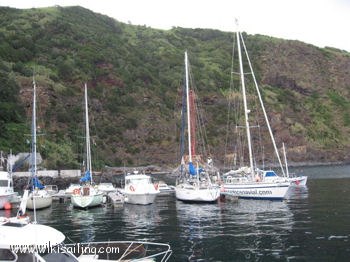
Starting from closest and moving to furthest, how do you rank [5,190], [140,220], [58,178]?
[140,220]
[5,190]
[58,178]

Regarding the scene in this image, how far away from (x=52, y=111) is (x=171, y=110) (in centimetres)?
3365

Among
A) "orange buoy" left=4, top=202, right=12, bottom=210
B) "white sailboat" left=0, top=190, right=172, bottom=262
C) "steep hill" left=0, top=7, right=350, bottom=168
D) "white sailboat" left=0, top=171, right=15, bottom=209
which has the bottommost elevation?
"orange buoy" left=4, top=202, right=12, bottom=210

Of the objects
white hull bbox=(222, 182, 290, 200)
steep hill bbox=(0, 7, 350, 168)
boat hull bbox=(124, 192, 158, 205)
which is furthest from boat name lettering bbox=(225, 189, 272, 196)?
steep hill bbox=(0, 7, 350, 168)

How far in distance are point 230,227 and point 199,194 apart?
556 inches

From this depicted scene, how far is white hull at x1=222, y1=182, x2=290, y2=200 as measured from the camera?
4338 cm

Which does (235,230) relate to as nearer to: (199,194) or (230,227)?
(230,227)

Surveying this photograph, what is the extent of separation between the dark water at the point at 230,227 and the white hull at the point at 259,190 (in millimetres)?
1054

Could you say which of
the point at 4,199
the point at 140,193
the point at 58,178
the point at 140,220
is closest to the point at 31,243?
the point at 140,220

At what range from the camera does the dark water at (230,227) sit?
2228 centimetres

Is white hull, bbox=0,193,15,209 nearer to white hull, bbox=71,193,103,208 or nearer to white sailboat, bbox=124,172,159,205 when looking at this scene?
white hull, bbox=71,193,103,208

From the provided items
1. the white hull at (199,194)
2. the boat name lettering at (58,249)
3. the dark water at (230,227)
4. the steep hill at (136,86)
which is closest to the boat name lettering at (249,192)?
the dark water at (230,227)

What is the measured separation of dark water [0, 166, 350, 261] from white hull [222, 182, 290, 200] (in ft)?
3.46

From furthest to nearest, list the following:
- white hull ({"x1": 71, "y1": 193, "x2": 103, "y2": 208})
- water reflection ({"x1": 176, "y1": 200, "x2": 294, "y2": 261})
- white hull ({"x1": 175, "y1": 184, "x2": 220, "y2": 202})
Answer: white hull ({"x1": 175, "y1": 184, "x2": 220, "y2": 202}) → white hull ({"x1": 71, "y1": 193, "x2": 103, "y2": 208}) → water reflection ({"x1": 176, "y1": 200, "x2": 294, "y2": 261})

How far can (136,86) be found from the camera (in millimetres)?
123562
